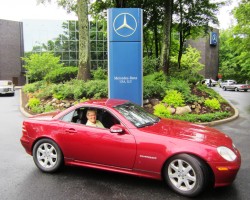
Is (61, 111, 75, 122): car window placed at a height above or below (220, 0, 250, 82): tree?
below

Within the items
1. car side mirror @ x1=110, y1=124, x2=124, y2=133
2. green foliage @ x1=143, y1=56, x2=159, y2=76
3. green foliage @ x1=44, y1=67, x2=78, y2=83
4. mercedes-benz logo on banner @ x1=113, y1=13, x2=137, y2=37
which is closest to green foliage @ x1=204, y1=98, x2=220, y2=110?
mercedes-benz logo on banner @ x1=113, y1=13, x2=137, y2=37

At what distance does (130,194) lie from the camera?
4.51 metres

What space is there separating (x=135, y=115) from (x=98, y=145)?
3.05 feet

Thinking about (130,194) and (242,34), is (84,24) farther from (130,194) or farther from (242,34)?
(242,34)

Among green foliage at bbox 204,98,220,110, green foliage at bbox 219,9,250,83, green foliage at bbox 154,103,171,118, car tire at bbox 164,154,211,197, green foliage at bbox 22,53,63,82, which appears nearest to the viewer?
car tire at bbox 164,154,211,197

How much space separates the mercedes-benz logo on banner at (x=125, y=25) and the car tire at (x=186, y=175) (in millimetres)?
7376

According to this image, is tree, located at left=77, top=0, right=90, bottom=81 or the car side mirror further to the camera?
tree, located at left=77, top=0, right=90, bottom=81

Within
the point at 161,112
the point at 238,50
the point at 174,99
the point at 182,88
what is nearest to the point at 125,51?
the point at 161,112

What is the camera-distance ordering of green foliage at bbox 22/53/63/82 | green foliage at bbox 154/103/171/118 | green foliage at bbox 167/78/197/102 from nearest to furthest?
1. green foliage at bbox 154/103/171/118
2. green foliage at bbox 167/78/197/102
3. green foliage at bbox 22/53/63/82

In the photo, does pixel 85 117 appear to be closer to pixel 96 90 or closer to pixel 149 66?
pixel 96 90

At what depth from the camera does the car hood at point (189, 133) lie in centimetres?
459

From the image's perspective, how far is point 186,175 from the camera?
4.39m

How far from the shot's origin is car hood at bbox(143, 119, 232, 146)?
15.1ft

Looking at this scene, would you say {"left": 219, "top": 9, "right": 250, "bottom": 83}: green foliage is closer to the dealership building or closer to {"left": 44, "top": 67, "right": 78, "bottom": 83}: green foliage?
the dealership building
